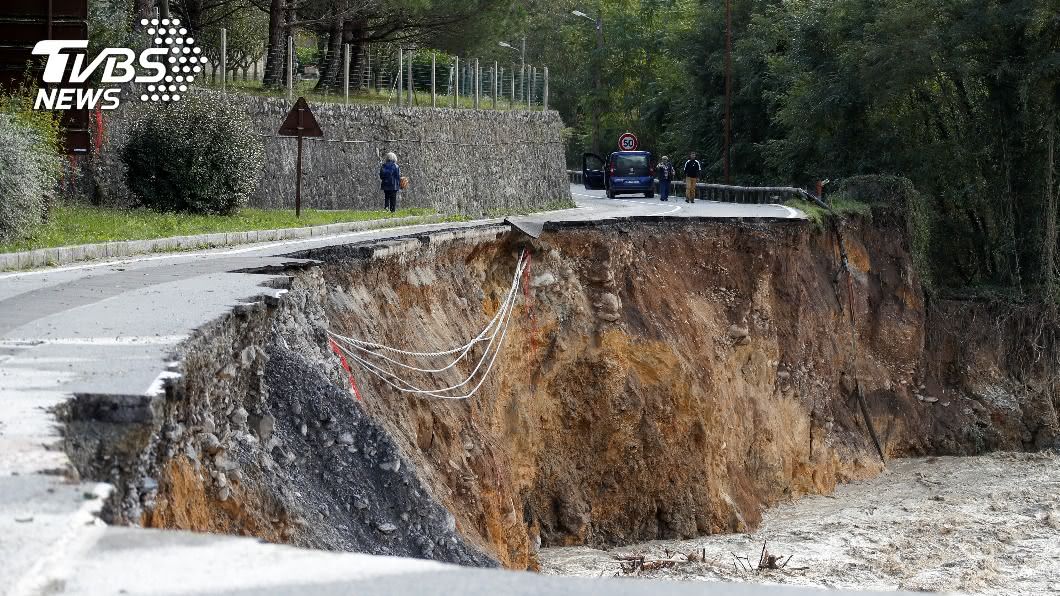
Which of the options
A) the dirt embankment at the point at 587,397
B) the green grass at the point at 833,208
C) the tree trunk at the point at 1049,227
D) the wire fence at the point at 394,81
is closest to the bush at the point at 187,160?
the wire fence at the point at 394,81

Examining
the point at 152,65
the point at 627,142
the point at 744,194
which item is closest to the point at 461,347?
the point at 152,65

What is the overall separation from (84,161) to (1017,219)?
25.2 meters

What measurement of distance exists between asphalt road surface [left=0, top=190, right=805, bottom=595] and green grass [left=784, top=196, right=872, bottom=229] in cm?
2243

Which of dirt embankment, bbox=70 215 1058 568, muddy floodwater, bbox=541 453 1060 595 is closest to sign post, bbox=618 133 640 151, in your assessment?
dirt embankment, bbox=70 215 1058 568

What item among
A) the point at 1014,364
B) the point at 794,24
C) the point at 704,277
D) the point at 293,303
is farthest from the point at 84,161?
the point at 794,24

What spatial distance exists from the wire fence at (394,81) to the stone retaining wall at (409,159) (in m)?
1.04

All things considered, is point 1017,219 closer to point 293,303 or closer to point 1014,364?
point 1014,364

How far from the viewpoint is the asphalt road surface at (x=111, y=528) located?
15.1 feet

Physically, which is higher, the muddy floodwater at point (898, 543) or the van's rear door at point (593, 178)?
the van's rear door at point (593, 178)

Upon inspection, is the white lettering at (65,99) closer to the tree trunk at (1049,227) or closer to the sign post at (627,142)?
the tree trunk at (1049,227)

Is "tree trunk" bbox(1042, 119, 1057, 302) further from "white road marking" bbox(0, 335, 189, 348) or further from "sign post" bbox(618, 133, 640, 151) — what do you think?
"white road marking" bbox(0, 335, 189, 348)

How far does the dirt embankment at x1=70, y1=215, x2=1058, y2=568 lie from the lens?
32.5ft

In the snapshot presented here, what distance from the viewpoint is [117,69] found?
2747 centimetres

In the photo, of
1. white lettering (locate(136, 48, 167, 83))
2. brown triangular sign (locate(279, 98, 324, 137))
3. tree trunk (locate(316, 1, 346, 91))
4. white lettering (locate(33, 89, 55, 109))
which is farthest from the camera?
tree trunk (locate(316, 1, 346, 91))
